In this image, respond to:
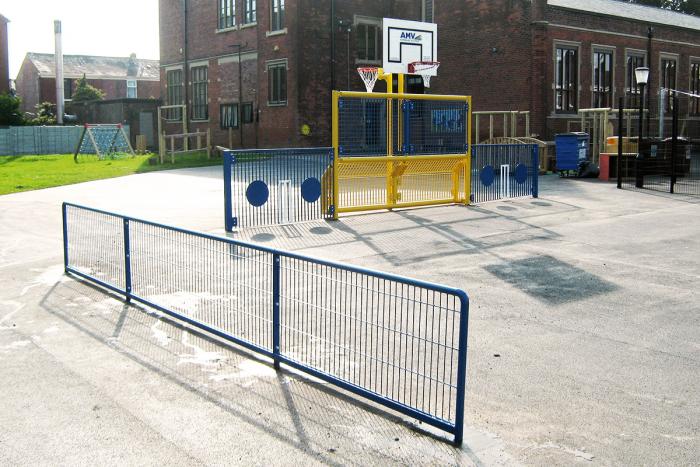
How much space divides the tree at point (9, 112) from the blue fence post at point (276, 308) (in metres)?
50.2

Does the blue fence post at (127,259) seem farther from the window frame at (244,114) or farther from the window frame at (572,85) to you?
the window frame at (244,114)

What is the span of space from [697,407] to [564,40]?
29.0 metres

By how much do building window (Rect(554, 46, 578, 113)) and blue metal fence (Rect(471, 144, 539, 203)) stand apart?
13.3 meters

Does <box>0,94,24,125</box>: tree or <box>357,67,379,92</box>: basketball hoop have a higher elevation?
<box>0,94,24,125</box>: tree

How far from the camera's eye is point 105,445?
196 inches

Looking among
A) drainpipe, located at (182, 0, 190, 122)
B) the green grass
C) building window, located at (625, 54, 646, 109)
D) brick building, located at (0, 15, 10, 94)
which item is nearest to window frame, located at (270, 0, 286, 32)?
the green grass

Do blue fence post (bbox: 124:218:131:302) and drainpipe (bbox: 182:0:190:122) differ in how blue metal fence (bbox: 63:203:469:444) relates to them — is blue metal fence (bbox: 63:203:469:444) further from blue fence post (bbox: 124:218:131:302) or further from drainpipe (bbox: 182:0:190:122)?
drainpipe (bbox: 182:0:190:122)

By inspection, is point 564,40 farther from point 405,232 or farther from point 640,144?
point 405,232

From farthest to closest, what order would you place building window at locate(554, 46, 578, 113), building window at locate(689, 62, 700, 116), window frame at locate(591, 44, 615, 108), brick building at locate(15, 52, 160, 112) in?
brick building at locate(15, 52, 160, 112) < building window at locate(689, 62, 700, 116) < window frame at locate(591, 44, 615, 108) < building window at locate(554, 46, 578, 113)

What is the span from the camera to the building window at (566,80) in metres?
32.3

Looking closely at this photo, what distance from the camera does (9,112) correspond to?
5053 centimetres

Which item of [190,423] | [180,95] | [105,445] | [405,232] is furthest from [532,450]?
[180,95]

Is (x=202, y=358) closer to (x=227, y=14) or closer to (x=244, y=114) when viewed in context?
(x=244, y=114)

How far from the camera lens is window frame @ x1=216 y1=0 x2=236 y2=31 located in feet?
131
